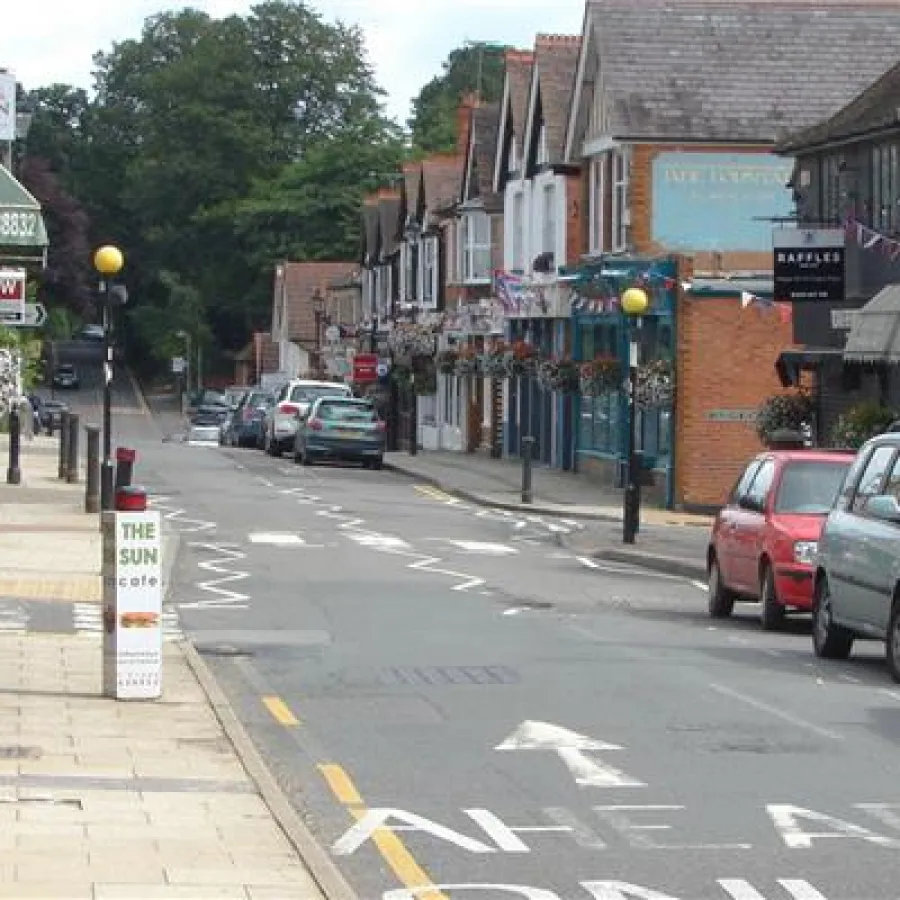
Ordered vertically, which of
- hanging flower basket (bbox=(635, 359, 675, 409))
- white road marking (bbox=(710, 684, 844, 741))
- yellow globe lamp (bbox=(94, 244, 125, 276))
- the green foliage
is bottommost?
white road marking (bbox=(710, 684, 844, 741))

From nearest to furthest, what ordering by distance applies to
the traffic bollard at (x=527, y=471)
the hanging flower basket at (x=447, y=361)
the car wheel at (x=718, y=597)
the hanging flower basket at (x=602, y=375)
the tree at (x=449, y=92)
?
the car wheel at (x=718, y=597) → the traffic bollard at (x=527, y=471) → the hanging flower basket at (x=602, y=375) → the hanging flower basket at (x=447, y=361) → the tree at (x=449, y=92)

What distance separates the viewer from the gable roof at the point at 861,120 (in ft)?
119

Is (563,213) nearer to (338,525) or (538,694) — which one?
(338,525)

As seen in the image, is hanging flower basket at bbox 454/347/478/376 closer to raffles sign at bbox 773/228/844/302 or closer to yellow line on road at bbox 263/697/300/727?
raffles sign at bbox 773/228/844/302

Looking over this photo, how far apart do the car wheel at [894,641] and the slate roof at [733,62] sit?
29.4 m

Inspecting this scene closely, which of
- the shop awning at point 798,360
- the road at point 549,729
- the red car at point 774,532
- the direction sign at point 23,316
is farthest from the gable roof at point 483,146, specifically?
the red car at point 774,532

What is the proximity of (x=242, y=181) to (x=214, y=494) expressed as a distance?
7173cm

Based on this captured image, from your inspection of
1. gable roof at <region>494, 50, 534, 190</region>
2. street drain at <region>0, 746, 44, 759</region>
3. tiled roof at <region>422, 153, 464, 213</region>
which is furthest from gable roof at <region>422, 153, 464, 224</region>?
street drain at <region>0, 746, 44, 759</region>

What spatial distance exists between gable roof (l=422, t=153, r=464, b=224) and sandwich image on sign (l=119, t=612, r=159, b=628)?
182 feet

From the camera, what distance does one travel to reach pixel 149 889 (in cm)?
971

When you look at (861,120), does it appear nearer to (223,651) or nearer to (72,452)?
(72,452)

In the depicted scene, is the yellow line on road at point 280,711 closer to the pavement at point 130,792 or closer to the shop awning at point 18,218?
the pavement at point 130,792

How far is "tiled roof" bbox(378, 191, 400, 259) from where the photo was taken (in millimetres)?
80500

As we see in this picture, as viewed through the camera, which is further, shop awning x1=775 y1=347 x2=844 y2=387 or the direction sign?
shop awning x1=775 y1=347 x2=844 y2=387
